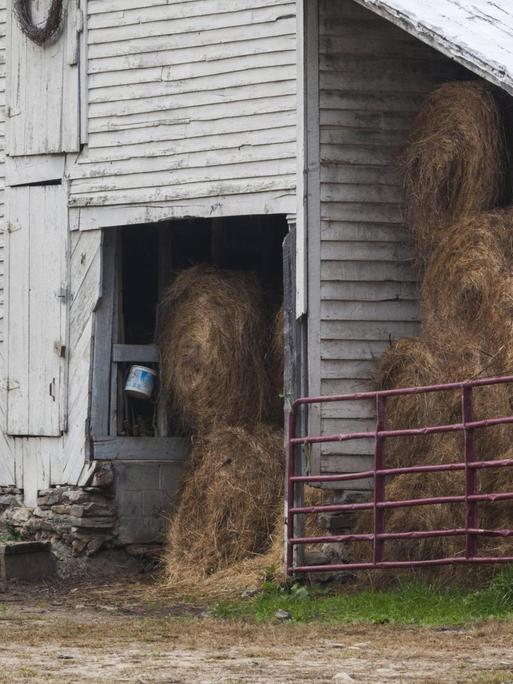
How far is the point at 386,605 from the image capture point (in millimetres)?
11617

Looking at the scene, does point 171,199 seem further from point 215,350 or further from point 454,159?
point 454,159

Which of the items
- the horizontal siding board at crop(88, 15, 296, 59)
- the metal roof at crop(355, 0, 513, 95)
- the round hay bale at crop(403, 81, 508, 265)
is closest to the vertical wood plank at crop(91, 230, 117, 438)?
the horizontal siding board at crop(88, 15, 296, 59)

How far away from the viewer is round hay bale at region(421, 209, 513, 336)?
458 inches

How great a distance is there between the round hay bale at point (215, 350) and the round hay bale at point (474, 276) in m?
2.70

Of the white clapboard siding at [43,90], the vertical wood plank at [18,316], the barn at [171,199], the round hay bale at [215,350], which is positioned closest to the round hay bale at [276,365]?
the round hay bale at [215,350]

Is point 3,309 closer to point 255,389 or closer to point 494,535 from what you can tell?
point 255,389

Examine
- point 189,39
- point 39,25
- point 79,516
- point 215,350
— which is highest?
point 39,25

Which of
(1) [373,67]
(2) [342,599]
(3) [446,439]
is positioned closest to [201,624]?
(2) [342,599]

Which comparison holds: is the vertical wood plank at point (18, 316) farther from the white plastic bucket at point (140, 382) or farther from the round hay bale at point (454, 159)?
the round hay bale at point (454, 159)

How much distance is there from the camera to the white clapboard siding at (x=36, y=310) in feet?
50.4

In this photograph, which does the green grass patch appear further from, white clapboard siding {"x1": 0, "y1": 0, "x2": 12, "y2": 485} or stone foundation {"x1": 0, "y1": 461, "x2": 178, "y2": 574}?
white clapboard siding {"x1": 0, "y1": 0, "x2": 12, "y2": 485}

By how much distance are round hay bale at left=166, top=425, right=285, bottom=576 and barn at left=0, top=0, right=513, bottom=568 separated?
0.67 metres

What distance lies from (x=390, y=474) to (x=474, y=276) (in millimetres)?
1554

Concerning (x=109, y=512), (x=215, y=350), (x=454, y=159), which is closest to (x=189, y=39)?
(x=215, y=350)
